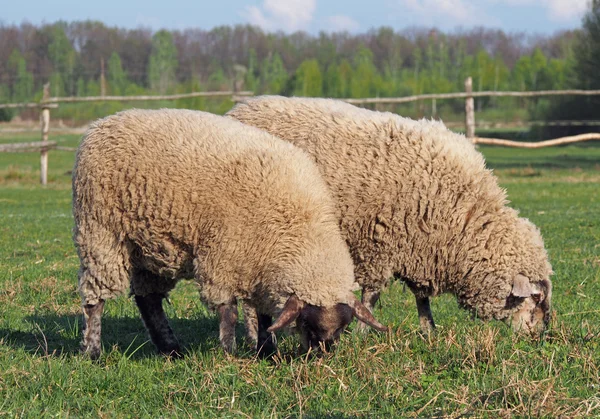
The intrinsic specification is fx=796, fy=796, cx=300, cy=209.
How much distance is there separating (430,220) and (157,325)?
2144 millimetres

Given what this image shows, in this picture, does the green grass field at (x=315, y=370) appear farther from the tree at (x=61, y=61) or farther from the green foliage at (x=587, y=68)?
the tree at (x=61, y=61)

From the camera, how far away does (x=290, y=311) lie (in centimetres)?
486

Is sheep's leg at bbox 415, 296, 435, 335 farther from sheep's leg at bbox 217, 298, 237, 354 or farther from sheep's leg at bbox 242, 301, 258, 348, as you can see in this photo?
sheep's leg at bbox 217, 298, 237, 354

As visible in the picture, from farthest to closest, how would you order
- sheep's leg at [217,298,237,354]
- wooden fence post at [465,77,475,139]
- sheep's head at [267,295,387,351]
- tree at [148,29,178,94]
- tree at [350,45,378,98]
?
tree at [148,29,178,94]
tree at [350,45,378,98]
wooden fence post at [465,77,475,139]
sheep's leg at [217,298,237,354]
sheep's head at [267,295,387,351]

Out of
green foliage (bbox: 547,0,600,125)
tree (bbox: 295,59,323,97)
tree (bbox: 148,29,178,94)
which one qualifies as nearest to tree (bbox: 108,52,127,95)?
tree (bbox: 148,29,178,94)

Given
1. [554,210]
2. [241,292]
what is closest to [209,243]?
[241,292]

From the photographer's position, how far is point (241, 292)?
5.25 metres

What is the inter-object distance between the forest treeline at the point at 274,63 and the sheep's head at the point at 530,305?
54.0 feet

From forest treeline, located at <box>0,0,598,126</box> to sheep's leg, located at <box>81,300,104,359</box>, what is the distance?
16360 millimetres

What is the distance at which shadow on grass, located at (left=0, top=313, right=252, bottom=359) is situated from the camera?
5.71 metres

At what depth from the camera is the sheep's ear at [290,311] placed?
188 inches

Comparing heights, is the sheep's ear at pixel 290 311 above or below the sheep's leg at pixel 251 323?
above

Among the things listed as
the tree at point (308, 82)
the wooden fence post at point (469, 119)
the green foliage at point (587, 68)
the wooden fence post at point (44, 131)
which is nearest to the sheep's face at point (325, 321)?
the wooden fence post at point (469, 119)

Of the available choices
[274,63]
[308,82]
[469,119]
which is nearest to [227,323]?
[469,119]
